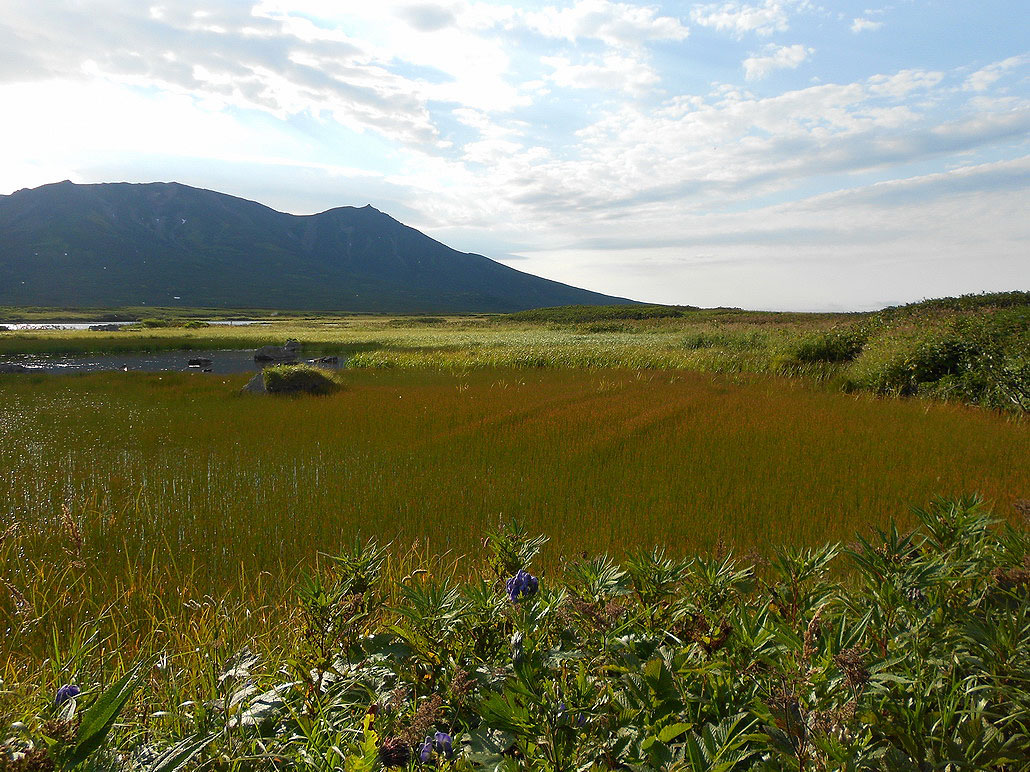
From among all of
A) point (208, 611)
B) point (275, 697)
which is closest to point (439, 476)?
point (208, 611)

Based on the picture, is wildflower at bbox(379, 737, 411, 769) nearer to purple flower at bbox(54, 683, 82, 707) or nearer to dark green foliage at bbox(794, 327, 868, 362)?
purple flower at bbox(54, 683, 82, 707)

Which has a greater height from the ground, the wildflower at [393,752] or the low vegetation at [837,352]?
the low vegetation at [837,352]

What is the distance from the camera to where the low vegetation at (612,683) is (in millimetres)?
1194

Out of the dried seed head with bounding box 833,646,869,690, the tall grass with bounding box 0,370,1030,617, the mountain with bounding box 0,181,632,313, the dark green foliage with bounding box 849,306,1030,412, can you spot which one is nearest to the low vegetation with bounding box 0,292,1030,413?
the dark green foliage with bounding box 849,306,1030,412

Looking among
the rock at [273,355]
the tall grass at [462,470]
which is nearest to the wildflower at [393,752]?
the tall grass at [462,470]

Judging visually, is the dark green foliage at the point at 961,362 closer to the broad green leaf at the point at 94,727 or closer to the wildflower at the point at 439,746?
the wildflower at the point at 439,746

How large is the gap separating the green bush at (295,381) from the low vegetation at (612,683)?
10787mm

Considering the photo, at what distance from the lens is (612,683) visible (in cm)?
161

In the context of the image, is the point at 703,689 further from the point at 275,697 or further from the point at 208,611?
the point at 208,611

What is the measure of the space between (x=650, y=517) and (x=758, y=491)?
1507 mm

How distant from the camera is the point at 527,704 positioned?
123 cm

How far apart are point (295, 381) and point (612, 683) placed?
41.4 feet

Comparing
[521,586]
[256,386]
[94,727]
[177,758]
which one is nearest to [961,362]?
[521,586]

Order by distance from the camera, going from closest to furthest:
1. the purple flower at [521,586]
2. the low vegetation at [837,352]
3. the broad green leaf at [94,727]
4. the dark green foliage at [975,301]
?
1. the broad green leaf at [94,727]
2. the purple flower at [521,586]
3. the low vegetation at [837,352]
4. the dark green foliage at [975,301]
